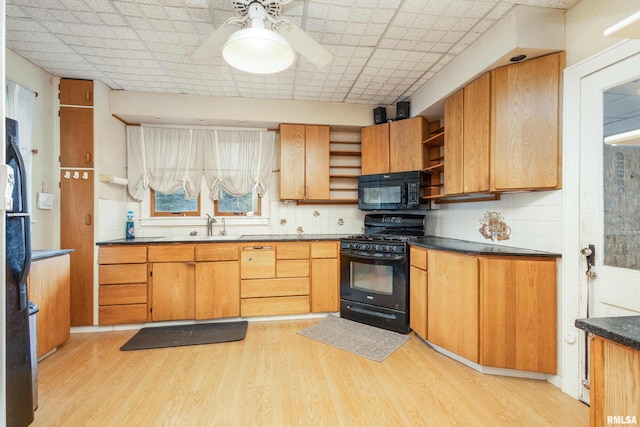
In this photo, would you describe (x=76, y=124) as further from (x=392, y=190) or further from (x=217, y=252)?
(x=392, y=190)

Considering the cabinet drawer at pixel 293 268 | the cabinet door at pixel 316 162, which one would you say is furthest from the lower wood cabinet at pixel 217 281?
the cabinet door at pixel 316 162

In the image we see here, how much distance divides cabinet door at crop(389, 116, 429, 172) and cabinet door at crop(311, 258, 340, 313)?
1.32 metres

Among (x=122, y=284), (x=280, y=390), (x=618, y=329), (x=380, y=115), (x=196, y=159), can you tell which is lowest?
(x=280, y=390)

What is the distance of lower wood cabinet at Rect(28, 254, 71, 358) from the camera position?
2.22 meters

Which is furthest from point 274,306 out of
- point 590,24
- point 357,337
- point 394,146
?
point 590,24

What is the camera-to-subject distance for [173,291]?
2953 mm

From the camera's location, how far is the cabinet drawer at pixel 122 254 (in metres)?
2.85

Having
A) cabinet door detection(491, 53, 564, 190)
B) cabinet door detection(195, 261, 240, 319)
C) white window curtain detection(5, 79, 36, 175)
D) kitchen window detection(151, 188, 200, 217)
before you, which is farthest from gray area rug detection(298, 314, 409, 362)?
white window curtain detection(5, 79, 36, 175)

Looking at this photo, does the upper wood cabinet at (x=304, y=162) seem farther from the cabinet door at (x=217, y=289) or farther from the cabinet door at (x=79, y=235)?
the cabinet door at (x=79, y=235)

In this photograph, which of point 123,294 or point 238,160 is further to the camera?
point 238,160

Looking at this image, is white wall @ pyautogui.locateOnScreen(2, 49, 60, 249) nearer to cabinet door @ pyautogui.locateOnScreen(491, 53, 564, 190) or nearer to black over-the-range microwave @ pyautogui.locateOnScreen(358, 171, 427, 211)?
black over-the-range microwave @ pyautogui.locateOnScreen(358, 171, 427, 211)

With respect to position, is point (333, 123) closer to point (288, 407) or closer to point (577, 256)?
point (577, 256)

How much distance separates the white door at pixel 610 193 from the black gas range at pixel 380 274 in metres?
1.33

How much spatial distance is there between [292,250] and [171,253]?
4.10 ft
